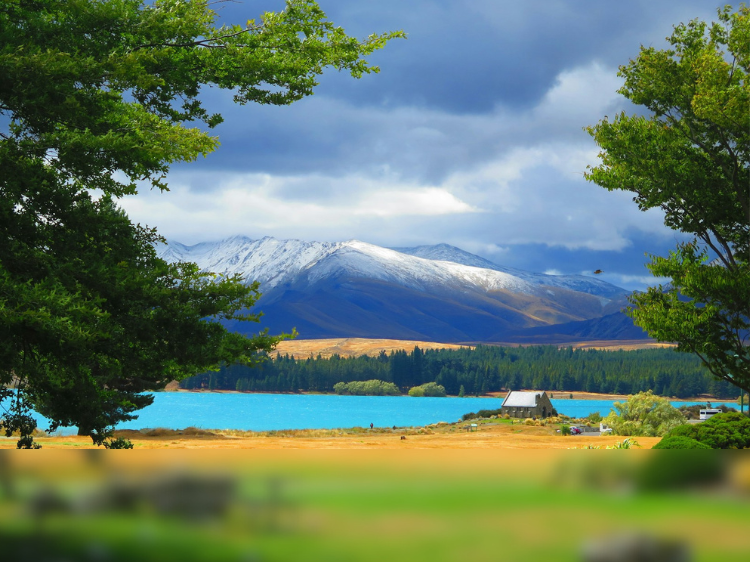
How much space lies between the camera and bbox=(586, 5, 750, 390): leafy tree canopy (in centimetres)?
1888

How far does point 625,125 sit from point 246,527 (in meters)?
22.8

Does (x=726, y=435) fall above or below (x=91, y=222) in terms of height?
below

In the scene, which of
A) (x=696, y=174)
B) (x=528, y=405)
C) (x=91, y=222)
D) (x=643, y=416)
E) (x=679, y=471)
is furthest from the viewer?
(x=528, y=405)

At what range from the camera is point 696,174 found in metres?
21.2

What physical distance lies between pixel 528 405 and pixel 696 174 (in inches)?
2206

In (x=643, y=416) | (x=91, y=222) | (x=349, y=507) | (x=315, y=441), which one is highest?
(x=91, y=222)

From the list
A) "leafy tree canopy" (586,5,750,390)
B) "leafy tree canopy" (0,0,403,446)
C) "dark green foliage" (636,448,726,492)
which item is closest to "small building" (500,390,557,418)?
"leafy tree canopy" (586,5,750,390)

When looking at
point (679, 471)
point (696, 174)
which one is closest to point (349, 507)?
point (679, 471)

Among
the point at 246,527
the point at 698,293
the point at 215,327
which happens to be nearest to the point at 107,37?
the point at 215,327

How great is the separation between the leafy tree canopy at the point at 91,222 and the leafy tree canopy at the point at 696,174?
12.4 m

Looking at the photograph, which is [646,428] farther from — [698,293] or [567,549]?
[567,549]

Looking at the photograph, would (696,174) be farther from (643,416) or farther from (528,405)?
(528,405)

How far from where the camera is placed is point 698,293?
19234 mm

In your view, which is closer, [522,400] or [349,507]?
[349,507]
